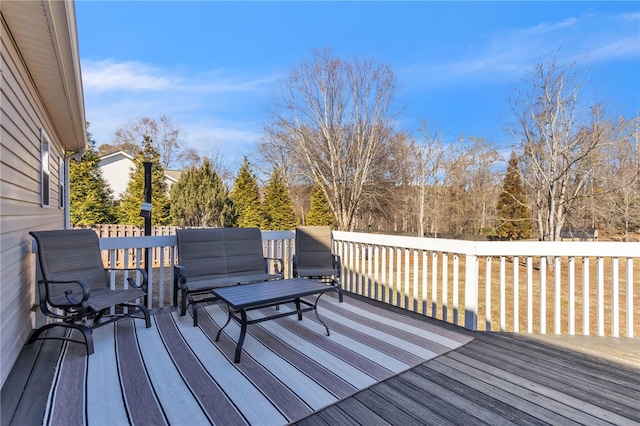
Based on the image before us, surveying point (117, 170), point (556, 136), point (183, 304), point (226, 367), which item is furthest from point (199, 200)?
point (556, 136)

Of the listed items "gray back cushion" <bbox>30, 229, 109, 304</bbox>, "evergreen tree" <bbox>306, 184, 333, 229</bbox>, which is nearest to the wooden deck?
"gray back cushion" <bbox>30, 229, 109, 304</bbox>

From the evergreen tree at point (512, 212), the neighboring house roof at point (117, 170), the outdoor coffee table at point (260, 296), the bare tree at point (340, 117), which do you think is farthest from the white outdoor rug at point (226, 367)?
the neighboring house roof at point (117, 170)

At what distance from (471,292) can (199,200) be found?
477 inches

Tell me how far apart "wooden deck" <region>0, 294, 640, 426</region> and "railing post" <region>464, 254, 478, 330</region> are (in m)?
0.30

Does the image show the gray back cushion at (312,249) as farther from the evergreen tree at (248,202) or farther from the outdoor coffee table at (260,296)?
the evergreen tree at (248,202)

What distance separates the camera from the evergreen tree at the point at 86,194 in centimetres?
1291

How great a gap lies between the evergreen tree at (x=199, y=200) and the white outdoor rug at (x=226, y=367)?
33.8 ft

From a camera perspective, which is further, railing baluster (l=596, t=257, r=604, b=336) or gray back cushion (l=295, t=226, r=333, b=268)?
gray back cushion (l=295, t=226, r=333, b=268)

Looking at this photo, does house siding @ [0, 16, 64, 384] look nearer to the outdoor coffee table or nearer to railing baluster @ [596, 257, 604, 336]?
the outdoor coffee table

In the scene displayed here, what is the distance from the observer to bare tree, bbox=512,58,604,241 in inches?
369

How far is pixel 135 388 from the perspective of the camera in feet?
6.62

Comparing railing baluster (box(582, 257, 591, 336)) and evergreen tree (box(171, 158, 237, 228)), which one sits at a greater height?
evergreen tree (box(171, 158, 237, 228))

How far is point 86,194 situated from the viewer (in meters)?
13.3

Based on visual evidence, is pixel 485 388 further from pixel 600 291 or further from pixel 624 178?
pixel 624 178
